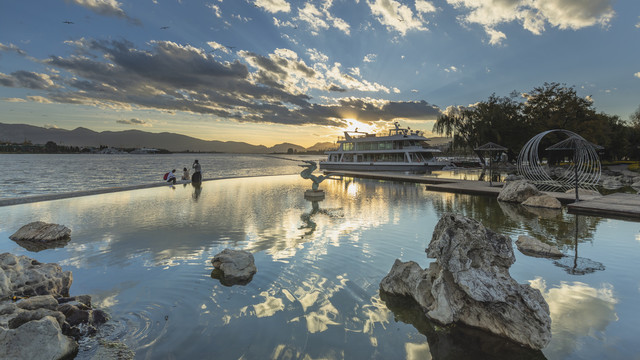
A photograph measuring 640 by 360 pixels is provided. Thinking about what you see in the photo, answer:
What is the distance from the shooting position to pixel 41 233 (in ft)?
26.5

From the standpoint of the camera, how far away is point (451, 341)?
12.4ft

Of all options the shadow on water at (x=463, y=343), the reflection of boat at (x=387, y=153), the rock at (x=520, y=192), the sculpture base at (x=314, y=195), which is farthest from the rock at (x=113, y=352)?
the reflection of boat at (x=387, y=153)

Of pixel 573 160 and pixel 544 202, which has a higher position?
pixel 573 160

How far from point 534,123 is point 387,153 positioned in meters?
19.8

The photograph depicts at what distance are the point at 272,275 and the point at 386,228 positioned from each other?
16.5 ft

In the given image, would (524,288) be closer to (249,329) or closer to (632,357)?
(632,357)

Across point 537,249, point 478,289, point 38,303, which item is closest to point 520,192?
point 537,249

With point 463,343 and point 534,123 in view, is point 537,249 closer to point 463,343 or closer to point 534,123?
point 463,343

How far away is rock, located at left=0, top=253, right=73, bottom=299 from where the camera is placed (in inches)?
187

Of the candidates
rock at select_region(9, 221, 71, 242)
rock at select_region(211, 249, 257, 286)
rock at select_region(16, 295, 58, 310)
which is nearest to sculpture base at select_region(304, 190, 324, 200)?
rock at select_region(211, 249, 257, 286)

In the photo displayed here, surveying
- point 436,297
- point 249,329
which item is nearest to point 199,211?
point 249,329

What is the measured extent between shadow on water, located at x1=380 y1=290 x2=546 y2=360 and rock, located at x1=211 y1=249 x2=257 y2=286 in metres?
2.91

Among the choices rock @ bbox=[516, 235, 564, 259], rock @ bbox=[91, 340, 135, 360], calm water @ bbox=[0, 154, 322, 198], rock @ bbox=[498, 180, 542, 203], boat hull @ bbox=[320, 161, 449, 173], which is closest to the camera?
rock @ bbox=[91, 340, 135, 360]

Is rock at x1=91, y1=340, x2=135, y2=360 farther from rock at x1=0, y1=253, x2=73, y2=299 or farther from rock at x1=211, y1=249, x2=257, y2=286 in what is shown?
rock at x1=0, y1=253, x2=73, y2=299
